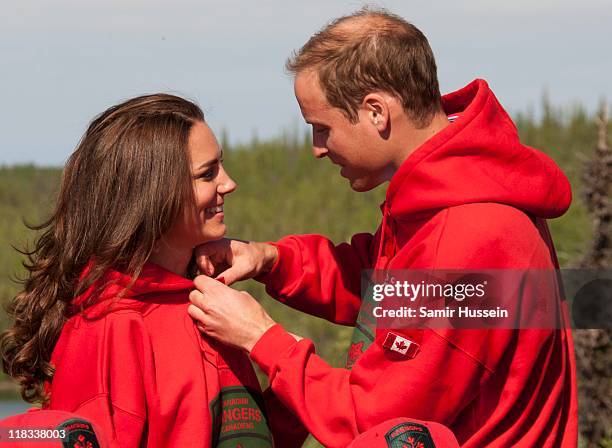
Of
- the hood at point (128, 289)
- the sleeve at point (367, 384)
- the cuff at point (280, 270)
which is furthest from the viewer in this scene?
the cuff at point (280, 270)

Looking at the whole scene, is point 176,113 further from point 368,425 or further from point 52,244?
point 368,425

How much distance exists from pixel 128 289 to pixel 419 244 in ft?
2.60

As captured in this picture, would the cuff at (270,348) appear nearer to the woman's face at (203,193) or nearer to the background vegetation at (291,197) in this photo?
the woman's face at (203,193)

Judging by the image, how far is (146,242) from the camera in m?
3.05

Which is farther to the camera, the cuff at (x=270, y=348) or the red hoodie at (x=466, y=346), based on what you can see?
the cuff at (x=270, y=348)

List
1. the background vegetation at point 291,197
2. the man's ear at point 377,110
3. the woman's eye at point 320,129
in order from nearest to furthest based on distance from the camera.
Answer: the man's ear at point 377,110
the woman's eye at point 320,129
the background vegetation at point 291,197

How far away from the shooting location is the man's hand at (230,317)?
3018 millimetres

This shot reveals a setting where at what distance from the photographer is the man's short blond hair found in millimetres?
3141

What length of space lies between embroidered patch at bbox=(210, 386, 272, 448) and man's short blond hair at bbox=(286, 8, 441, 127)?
844 millimetres

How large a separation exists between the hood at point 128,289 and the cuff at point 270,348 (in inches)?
11.6

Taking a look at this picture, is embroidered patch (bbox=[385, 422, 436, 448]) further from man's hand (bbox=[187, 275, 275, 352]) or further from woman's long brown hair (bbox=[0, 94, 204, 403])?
woman's long brown hair (bbox=[0, 94, 204, 403])

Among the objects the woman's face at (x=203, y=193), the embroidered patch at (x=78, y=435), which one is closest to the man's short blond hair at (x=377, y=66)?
the woman's face at (x=203, y=193)

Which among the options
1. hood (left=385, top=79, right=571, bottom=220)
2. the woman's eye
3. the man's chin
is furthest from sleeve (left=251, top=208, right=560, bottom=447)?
the woman's eye

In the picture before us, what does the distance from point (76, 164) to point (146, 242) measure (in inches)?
12.5
